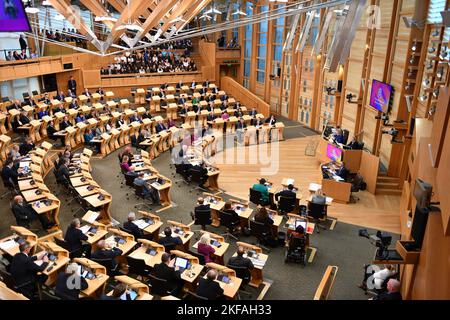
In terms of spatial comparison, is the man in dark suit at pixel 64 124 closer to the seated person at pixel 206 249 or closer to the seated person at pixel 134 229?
the seated person at pixel 134 229

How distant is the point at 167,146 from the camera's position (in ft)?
57.7

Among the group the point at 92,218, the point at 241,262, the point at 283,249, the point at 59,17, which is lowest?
the point at 283,249

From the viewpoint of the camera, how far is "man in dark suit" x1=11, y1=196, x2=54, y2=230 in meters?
9.40

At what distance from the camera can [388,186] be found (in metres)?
13.4

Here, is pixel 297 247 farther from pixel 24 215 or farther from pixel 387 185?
pixel 24 215

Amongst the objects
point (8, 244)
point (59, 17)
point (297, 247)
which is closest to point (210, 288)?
point (297, 247)

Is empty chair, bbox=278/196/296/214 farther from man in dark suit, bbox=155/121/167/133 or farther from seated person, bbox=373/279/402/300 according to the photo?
man in dark suit, bbox=155/121/167/133

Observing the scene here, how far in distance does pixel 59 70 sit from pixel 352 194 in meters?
15.9

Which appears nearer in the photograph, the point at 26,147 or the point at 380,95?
the point at 26,147

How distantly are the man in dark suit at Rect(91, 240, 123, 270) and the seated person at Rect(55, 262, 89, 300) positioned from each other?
87 centimetres

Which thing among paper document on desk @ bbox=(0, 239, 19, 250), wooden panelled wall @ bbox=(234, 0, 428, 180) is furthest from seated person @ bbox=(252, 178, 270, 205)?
paper document on desk @ bbox=(0, 239, 19, 250)

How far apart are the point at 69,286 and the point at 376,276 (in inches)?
224

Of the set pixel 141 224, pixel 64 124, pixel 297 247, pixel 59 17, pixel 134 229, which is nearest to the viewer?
pixel 297 247
